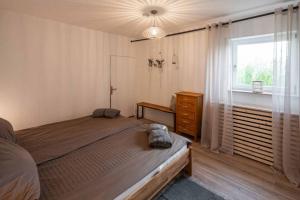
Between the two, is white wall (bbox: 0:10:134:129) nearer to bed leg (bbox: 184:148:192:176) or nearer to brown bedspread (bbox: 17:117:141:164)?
brown bedspread (bbox: 17:117:141:164)

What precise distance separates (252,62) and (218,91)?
2.38 ft

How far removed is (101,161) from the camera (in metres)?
1.77

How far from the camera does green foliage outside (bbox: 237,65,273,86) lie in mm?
2678

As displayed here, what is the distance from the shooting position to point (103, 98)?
13.9 ft

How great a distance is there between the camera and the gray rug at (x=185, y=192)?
6.21 ft

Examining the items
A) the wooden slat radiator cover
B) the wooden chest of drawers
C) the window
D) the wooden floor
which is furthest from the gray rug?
the window

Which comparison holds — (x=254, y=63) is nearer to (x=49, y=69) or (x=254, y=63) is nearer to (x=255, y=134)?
(x=255, y=134)

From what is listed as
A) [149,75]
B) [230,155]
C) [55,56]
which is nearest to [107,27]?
[55,56]

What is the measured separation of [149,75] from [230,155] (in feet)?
8.96

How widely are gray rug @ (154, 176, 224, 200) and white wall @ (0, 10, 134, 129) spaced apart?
2655mm

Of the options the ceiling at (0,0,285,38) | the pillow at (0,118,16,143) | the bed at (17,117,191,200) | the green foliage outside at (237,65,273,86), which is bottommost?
the bed at (17,117,191,200)

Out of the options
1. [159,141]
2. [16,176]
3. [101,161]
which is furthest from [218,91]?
[16,176]

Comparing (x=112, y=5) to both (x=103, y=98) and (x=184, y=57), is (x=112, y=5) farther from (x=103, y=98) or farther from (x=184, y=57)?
(x=103, y=98)

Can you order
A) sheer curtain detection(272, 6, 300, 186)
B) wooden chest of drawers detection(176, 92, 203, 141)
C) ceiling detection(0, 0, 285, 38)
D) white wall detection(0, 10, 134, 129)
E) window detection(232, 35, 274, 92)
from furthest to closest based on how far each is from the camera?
wooden chest of drawers detection(176, 92, 203, 141), white wall detection(0, 10, 134, 129), window detection(232, 35, 274, 92), ceiling detection(0, 0, 285, 38), sheer curtain detection(272, 6, 300, 186)
